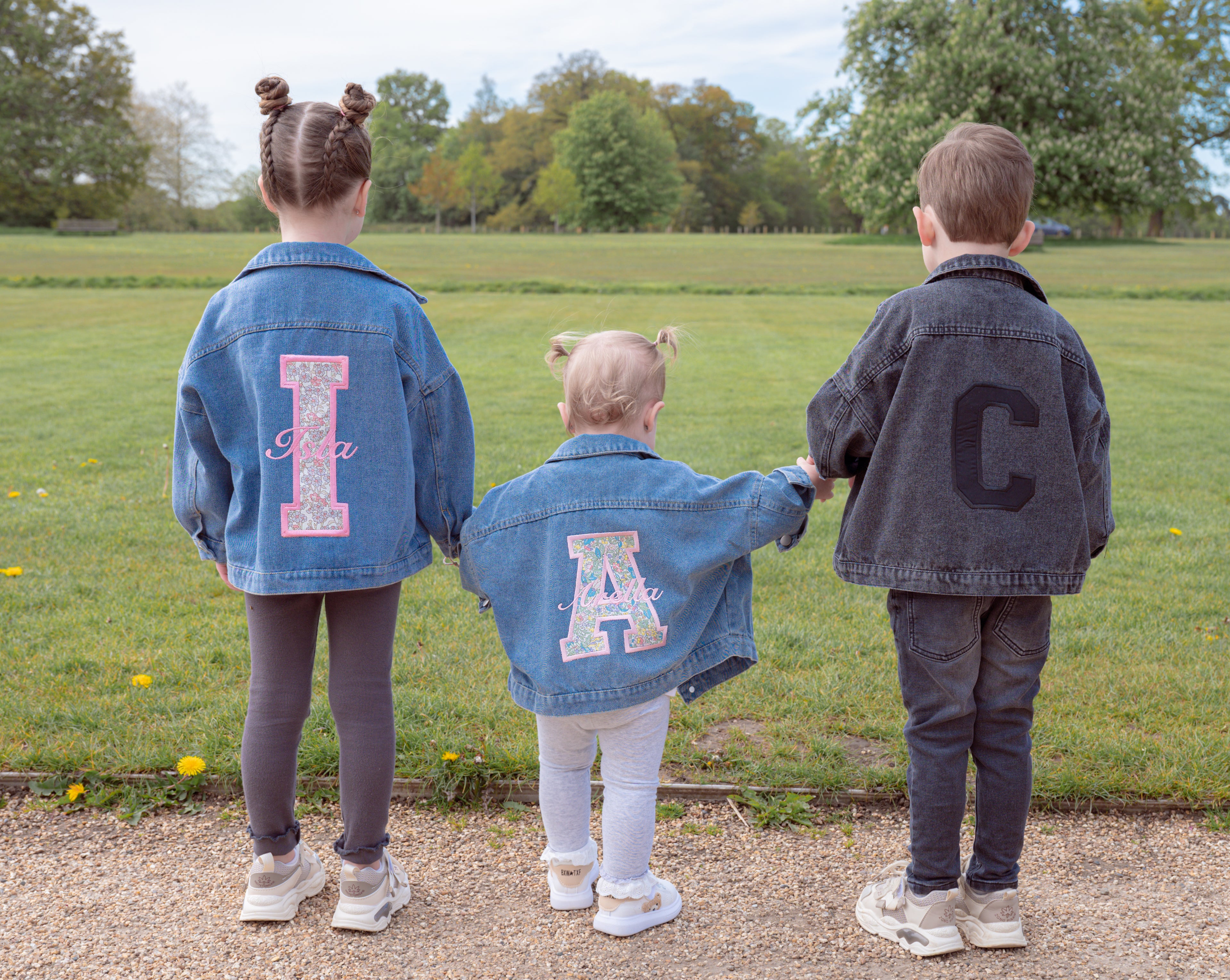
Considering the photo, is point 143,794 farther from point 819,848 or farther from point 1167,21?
point 1167,21

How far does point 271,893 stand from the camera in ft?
7.48

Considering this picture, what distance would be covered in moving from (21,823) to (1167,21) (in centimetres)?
5454

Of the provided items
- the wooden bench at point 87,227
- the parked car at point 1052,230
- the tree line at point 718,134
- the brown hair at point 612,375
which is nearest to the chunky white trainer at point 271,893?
the brown hair at point 612,375

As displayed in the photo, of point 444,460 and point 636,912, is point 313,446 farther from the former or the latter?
point 636,912

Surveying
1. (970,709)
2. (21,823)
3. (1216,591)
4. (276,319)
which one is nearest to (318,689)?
(21,823)

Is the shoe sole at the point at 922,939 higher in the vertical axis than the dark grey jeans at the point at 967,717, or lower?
lower

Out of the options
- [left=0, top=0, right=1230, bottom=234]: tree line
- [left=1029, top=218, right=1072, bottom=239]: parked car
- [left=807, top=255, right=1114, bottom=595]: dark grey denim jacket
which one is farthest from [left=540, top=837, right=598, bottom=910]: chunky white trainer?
[left=1029, top=218, right=1072, bottom=239]: parked car

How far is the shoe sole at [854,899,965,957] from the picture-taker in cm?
218

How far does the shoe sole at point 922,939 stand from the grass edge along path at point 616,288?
808 inches

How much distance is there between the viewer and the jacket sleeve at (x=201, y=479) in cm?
216

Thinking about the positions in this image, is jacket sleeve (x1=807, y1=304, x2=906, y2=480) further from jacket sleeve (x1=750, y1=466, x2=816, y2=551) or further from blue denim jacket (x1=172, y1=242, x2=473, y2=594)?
blue denim jacket (x1=172, y1=242, x2=473, y2=594)

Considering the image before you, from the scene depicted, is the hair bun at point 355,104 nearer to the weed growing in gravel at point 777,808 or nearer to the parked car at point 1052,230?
the weed growing in gravel at point 777,808

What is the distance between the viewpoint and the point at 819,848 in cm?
262

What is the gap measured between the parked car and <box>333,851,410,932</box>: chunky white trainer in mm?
49649
